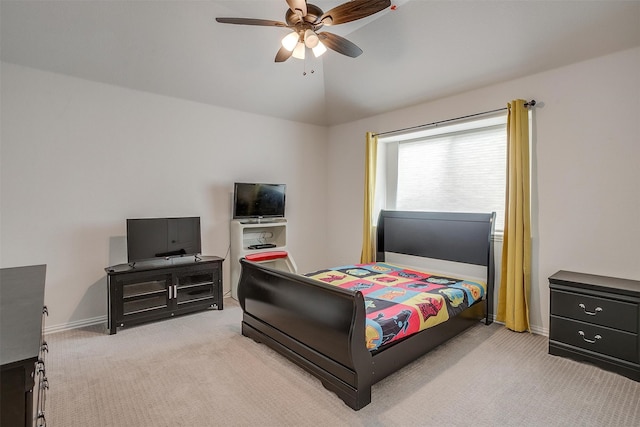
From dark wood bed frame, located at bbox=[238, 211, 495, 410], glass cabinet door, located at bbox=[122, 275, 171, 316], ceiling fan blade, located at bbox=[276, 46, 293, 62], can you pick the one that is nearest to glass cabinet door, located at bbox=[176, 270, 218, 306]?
glass cabinet door, located at bbox=[122, 275, 171, 316]

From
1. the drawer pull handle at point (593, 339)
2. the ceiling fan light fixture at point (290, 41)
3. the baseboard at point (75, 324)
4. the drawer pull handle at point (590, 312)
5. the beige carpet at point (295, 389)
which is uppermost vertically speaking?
the ceiling fan light fixture at point (290, 41)

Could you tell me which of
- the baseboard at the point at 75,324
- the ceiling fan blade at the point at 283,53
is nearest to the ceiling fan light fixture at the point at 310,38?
the ceiling fan blade at the point at 283,53

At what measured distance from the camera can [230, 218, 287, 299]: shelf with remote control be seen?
4.67 metres

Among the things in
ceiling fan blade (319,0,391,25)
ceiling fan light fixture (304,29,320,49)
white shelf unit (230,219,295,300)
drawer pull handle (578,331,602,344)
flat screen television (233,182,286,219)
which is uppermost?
ceiling fan blade (319,0,391,25)

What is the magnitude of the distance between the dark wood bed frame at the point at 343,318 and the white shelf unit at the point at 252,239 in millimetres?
1264

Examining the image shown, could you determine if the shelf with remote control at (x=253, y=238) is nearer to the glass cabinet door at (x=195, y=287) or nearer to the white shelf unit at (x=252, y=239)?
the white shelf unit at (x=252, y=239)

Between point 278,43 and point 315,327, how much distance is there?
3.42 metres

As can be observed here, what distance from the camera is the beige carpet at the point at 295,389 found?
2.10m

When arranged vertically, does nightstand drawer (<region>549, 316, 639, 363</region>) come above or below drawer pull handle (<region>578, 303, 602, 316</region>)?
below

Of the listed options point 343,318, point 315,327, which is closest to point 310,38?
point 343,318

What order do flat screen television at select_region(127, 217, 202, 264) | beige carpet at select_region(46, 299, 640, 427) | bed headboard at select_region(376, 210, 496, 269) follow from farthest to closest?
1. bed headboard at select_region(376, 210, 496, 269)
2. flat screen television at select_region(127, 217, 202, 264)
3. beige carpet at select_region(46, 299, 640, 427)

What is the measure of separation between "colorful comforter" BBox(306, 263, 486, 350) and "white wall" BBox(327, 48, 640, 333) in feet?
2.93

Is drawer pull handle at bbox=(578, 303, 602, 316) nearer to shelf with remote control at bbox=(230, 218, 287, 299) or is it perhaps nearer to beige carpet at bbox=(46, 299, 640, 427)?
beige carpet at bbox=(46, 299, 640, 427)

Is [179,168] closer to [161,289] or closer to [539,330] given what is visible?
[161,289]
